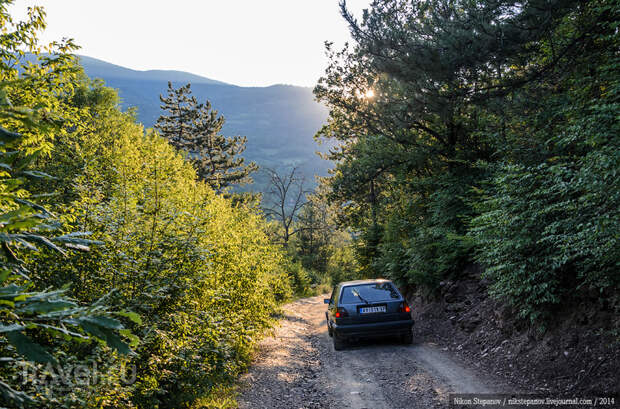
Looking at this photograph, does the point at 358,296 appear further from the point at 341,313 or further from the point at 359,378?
the point at 359,378

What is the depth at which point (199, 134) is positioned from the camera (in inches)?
1451

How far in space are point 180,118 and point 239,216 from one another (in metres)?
26.5

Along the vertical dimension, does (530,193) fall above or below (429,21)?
below

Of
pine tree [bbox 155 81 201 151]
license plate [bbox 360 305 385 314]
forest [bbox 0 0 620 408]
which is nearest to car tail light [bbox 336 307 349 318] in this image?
license plate [bbox 360 305 385 314]

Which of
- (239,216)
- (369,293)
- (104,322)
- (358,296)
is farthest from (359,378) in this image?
(239,216)

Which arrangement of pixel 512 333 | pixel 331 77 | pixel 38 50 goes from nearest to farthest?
pixel 38 50
pixel 512 333
pixel 331 77

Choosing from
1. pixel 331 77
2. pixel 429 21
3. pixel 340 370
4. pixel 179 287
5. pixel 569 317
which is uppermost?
pixel 331 77

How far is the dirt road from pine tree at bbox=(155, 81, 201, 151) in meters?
29.8

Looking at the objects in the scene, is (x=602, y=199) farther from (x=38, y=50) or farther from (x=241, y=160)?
(x=241, y=160)

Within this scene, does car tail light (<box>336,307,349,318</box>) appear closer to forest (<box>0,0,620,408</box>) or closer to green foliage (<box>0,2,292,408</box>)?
forest (<box>0,0,620,408</box>)

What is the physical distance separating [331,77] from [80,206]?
49.9 feet

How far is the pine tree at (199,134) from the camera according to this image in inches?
1396

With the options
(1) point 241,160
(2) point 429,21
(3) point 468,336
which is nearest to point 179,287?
(3) point 468,336

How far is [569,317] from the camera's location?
6559 mm
